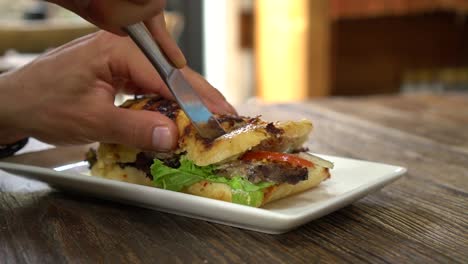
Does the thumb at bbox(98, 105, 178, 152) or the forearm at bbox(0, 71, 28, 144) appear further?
the forearm at bbox(0, 71, 28, 144)

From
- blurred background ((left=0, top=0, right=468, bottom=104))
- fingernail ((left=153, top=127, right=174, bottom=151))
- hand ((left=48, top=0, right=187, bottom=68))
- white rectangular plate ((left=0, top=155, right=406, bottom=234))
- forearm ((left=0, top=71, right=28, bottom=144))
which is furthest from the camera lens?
blurred background ((left=0, top=0, right=468, bottom=104))

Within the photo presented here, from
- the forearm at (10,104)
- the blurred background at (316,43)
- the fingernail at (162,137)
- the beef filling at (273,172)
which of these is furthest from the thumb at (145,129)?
the blurred background at (316,43)

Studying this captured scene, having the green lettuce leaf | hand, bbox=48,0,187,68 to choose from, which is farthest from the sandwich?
hand, bbox=48,0,187,68

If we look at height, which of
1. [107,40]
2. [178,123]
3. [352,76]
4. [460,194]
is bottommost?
[352,76]

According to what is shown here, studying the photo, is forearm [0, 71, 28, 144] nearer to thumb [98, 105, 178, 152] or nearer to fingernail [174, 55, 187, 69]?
thumb [98, 105, 178, 152]

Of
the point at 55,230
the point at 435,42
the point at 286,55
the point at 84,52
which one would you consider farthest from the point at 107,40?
the point at 435,42

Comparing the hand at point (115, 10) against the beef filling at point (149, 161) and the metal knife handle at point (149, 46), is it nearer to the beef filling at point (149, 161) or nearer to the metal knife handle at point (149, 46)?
the metal knife handle at point (149, 46)

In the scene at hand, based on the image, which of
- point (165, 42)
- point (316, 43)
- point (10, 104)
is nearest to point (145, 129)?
point (165, 42)

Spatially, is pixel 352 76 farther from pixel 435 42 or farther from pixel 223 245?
pixel 223 245
